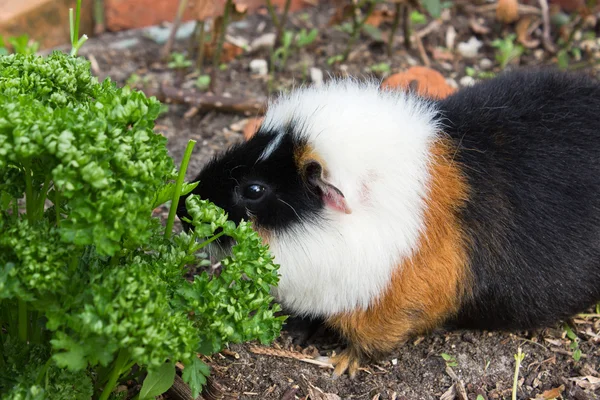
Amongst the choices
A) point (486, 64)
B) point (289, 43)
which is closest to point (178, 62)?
point (289, 43)

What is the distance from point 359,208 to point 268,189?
0.29 metres

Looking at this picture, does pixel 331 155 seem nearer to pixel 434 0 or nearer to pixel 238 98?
pixel 238 98

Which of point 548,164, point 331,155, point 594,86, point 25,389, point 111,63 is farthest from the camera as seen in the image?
point 111,63

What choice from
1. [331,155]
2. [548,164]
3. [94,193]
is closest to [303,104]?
[331,155]

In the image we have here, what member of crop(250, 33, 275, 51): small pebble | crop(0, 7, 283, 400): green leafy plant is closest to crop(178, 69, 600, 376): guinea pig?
crop(0, 7, 283, 400): green leafy plant

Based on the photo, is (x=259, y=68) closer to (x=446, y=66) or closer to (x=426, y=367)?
(x=446, y=66)

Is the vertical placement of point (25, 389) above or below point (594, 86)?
below

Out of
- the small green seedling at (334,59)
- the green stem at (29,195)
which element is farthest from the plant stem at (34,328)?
the small green seedling at (334,59)

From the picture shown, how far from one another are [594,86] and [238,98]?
1.82 m

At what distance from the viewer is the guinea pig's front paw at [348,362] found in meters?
2.23

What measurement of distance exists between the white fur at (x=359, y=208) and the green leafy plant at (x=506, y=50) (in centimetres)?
208

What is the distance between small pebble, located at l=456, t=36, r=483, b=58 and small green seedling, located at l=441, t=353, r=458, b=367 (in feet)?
7.73

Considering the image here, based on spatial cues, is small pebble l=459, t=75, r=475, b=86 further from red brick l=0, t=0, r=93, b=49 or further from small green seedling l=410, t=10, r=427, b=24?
red brick l=0, t=0, r=93, b=49

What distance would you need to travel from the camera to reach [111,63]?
3816mm
